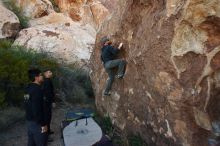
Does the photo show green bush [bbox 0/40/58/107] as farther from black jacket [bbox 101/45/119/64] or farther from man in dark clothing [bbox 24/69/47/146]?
man in dark clothing [bbox 24/69/47/146]

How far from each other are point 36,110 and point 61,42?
9.09 metres

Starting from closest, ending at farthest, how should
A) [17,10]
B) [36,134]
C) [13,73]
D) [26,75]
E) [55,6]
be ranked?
1. [36,134]
2. [13,73]
3. [26,75]
4. [17,10]
5. [55,6]

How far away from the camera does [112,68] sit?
1159cm

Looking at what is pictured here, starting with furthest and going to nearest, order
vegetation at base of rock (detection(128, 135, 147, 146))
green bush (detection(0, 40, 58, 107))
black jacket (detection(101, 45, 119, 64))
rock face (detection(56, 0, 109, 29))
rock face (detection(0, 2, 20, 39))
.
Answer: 1. rock face (detection(56, 0, 109, 29))
2. rock face (detection(0, 2, 20, 39))
3. green bush (detection(0, 40, 58, 107))
4. black jacket (detection(101, 45, 119, 64))
5. vegetation at base of rock (detection(128, 135, 147, 146))

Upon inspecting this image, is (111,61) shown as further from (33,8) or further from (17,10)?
(33,8)

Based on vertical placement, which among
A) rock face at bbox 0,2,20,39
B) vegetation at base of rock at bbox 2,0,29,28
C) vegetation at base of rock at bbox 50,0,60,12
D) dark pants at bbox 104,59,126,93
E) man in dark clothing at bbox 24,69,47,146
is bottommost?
man in dark clothing at bbox 24,69,47,146

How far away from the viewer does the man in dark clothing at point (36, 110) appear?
8375mm

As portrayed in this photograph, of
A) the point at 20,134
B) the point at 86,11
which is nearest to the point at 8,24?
the point at 86,11

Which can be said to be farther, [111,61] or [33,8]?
[33,8]

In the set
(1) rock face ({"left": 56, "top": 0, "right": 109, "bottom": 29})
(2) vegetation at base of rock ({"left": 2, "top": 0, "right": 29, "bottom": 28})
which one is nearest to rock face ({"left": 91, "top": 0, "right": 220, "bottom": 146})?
(2) vegetation at base of rock ({"left": 2, "top": 0, "right": 29, "bottom": 28})

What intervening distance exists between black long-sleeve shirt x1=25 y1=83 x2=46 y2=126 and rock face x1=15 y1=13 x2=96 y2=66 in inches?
319

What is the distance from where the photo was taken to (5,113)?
13531 millimetres

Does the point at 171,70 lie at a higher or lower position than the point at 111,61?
lower

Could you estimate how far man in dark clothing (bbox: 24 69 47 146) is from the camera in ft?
27.5
